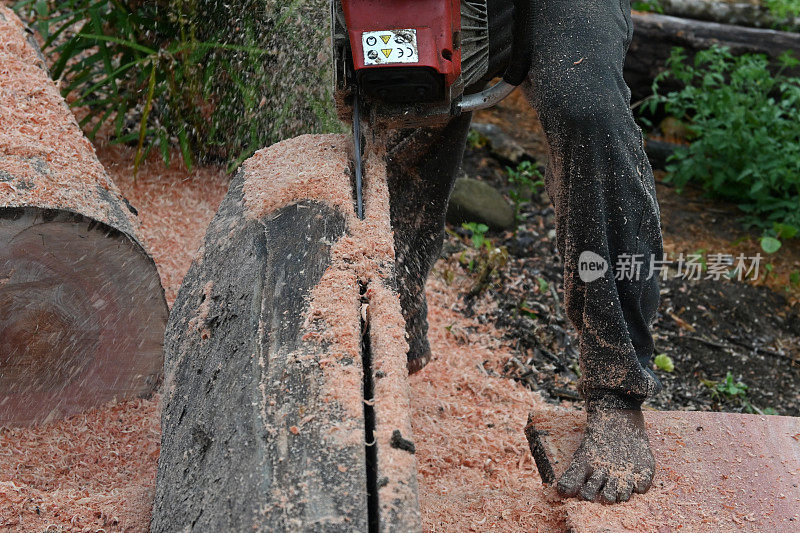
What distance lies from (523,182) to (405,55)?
2657mm

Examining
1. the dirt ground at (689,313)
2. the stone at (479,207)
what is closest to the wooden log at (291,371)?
the dirt ground at (689,313)

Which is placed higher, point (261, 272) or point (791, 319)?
point (261, 272)

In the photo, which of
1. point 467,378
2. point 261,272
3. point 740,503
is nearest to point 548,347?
point 467,378

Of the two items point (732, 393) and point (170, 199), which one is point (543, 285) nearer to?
point (732, 393)

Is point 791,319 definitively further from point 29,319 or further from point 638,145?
point 29,319

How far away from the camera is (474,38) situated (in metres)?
2.21

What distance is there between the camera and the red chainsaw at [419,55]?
186 cm

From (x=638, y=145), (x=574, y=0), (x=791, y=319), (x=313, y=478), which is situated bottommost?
(x=791, y=319)

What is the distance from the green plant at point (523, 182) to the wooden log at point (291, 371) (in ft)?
7.66

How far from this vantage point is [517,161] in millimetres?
5188

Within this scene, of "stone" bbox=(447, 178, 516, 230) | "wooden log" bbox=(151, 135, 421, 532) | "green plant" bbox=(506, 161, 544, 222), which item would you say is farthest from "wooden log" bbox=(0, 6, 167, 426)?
"green plant" bbox=(506, 161, 544, 222)

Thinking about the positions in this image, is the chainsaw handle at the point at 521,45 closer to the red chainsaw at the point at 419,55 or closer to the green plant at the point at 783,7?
the red chainsaw at the point at 419,55

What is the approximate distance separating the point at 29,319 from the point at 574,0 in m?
1.84

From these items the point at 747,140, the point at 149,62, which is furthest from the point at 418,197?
the point at 747,140
